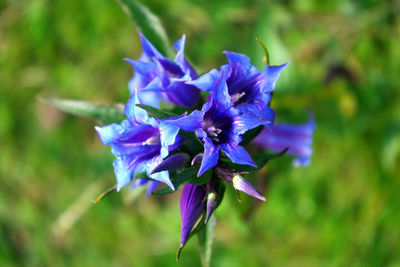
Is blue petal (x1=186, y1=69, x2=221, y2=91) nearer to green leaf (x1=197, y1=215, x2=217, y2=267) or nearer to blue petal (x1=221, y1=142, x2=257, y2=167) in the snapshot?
blue petal (x1=221, y1=142, x2=257, y2=167)

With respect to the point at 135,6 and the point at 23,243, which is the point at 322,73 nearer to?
the point at 135,6

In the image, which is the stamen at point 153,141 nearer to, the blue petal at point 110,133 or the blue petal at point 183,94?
the blue petal at point 110,133

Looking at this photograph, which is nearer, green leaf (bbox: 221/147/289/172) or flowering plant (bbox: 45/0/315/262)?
flowering plant (bbox: 45/0/315/262)

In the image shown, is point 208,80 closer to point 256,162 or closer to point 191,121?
point 191,121

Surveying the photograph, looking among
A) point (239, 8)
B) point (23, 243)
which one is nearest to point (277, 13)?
point (239, 8)

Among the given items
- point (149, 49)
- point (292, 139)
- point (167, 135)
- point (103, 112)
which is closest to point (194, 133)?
point (167, 135)

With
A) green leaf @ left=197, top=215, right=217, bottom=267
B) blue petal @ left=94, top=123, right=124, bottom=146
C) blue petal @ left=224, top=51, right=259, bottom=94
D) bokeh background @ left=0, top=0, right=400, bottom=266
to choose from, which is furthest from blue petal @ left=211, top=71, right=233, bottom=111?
bokeh background @ left=0, top=0, right=400, bottom=266
